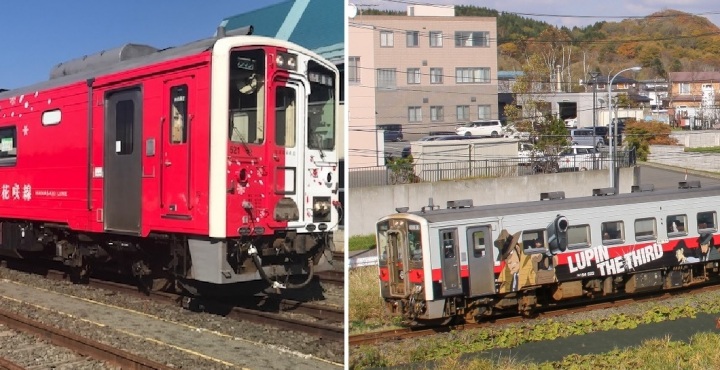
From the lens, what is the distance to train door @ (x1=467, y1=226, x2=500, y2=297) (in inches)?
430

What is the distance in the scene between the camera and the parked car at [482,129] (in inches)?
323

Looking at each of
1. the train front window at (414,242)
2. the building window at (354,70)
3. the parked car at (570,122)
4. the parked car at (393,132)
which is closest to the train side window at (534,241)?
the parked car at (570,122)

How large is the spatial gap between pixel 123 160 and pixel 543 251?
6291 mm

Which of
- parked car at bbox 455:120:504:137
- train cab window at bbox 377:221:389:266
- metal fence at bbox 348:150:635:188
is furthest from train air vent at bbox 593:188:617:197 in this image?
train cab window at bbox 377:221:389:266

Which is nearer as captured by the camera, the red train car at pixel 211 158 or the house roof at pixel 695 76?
the red train car at pixel 211 158

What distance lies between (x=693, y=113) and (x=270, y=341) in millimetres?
6195

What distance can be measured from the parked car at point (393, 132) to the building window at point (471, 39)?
0.77m

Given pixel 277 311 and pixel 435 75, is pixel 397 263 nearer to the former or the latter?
pixel 277 311

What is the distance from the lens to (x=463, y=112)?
6.90 meters

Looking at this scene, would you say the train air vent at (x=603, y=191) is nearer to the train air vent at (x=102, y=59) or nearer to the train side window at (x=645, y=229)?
the train side window at (x=645, y=229)

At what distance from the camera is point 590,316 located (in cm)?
1159

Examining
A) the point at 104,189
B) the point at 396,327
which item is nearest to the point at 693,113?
the point at 396,327

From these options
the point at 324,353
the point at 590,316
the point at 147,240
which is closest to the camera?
the point at 324,353

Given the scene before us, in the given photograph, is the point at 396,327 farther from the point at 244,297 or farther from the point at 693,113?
the point at 693,113
